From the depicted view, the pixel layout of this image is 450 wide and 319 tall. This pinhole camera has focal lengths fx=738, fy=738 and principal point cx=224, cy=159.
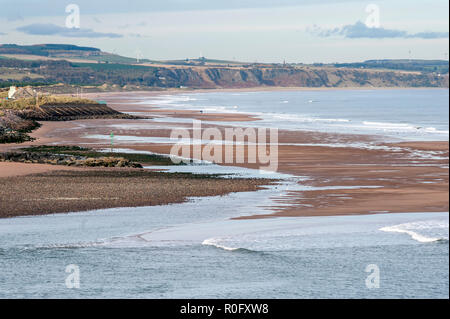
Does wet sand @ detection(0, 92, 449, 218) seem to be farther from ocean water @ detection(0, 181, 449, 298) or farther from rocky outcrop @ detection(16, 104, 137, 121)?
rocky outcrop @ detection(16, 104, 137, 121)

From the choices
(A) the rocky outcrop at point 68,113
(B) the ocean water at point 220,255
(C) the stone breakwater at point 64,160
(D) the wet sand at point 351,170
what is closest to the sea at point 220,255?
(B) the ocean water at point 220,255

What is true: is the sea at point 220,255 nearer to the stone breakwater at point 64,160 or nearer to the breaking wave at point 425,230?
the breaking wave at point 425,230

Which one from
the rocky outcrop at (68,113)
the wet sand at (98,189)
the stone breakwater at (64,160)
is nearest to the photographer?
the wet sand at (98,189)

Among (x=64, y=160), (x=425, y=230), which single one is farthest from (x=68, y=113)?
(x=425, y=230)

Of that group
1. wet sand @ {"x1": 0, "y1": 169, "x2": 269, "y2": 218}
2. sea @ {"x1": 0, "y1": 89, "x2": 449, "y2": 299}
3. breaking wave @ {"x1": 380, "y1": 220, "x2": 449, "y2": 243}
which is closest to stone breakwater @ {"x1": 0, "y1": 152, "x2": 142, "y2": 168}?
wet sand @ {"x1": 0, "y1": 169, "x2": 269, "y2": 218}

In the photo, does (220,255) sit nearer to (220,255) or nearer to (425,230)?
(220,255)

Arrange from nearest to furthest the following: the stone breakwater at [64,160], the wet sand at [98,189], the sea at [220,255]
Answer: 1. the sea at [220,255]
2. the wet sand at [98,189]
3. the stone breakwater at [64,160]

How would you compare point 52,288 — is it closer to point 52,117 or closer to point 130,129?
point 130,129
